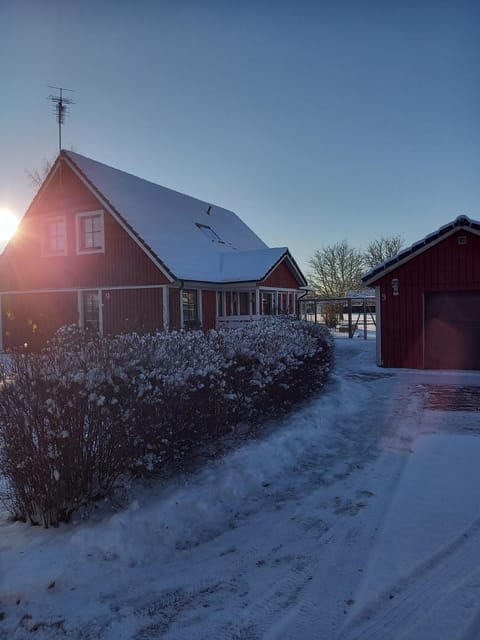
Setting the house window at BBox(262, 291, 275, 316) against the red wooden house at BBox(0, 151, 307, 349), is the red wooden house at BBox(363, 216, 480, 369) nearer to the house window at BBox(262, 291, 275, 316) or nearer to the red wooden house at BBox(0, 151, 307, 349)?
the red wooden house at BBox(0, 151, 307, 349)

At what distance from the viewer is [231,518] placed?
3979 mm

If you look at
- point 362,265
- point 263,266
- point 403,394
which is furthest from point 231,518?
point 362,265

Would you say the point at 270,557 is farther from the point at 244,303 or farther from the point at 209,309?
the point at 244,303

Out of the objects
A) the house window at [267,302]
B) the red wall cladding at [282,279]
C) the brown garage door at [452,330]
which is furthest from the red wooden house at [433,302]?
the house window at [267,302]

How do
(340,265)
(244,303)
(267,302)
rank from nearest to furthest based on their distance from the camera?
(244,303) → (267,302) → (340,265)

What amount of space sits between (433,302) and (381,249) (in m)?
36.5

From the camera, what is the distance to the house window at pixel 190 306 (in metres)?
16.3

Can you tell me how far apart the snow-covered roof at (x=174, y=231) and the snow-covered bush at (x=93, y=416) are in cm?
1082

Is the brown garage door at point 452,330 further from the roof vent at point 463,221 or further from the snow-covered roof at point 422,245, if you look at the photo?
the roof vent at point 463,221

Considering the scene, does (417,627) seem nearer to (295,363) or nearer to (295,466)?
(295,466)

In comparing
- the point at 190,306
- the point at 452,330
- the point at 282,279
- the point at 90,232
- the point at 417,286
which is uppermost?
the point at 90,232

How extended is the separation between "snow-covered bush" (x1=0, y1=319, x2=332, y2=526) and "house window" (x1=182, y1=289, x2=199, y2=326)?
1120 cm

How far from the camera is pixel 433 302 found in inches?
489

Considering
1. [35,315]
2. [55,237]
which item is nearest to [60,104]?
[55,237]
